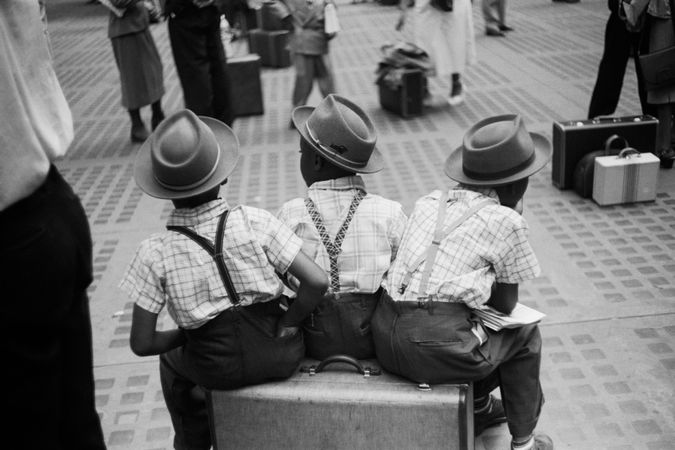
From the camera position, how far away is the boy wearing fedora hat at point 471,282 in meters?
2.78

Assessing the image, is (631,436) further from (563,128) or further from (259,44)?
(259,44)

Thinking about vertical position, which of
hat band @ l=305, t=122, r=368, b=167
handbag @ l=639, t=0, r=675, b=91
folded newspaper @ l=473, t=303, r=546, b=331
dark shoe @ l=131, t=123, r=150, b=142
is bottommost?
dark shoe @ l=131, t=123, r=150, b=142

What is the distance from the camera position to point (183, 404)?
3.12 metres

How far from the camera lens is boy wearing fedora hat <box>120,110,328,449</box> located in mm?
2727

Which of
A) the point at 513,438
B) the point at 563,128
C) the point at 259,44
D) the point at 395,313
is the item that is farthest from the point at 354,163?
the point at 259,44

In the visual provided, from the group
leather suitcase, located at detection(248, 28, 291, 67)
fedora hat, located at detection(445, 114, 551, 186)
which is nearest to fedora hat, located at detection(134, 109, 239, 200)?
fedora hat, located at detection(445, 114, 551, 186)

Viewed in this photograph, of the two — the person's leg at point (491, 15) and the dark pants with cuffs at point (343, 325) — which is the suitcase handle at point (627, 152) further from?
the person's leg at point (491, 15)

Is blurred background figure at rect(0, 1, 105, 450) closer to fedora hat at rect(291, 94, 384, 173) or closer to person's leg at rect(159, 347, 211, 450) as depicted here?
person's leg at rect(159, 347, 211, 450)

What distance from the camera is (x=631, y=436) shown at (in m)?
3.30

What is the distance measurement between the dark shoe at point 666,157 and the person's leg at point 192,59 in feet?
12.2

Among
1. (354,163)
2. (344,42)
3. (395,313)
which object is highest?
(354,163)

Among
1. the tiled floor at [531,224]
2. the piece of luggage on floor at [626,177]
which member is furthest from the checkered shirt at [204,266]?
the piece of luggage on floor at [626,177]

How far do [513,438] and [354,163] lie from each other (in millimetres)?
1225

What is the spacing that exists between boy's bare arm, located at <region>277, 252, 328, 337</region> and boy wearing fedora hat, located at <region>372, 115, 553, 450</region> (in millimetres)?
261
